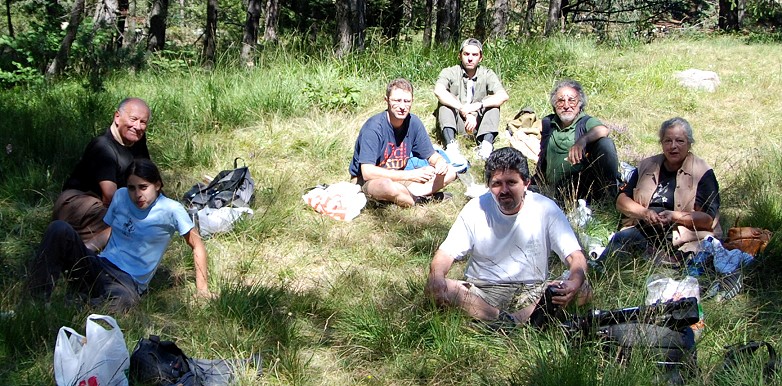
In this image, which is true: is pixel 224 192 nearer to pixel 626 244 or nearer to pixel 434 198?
pixel 434 198

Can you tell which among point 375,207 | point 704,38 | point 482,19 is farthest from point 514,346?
point 704,38

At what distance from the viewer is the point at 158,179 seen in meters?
4.41

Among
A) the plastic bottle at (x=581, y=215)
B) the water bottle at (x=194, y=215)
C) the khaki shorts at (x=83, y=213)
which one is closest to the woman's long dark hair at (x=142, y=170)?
the khaki shorts at (x=83, y=213)

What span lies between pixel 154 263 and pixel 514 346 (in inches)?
87.4

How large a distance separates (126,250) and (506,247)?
7.37 ft

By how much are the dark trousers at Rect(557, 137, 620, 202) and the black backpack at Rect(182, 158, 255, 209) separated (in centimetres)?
260

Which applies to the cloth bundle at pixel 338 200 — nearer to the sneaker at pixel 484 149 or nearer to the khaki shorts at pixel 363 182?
the khaki shorts at pixel 363 182

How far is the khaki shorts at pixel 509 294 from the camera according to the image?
423 cm

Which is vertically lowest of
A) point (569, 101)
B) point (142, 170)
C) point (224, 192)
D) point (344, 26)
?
point (224, 192)

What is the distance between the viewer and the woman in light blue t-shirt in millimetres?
4233

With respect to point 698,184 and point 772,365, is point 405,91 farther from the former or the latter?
point 772,365

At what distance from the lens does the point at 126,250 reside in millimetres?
4465

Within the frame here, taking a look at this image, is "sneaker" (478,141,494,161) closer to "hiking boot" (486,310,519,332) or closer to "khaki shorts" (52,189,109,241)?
"hiking boot" (486,310,519,332)

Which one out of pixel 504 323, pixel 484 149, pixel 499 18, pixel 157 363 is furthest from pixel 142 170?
pixel 499 18
